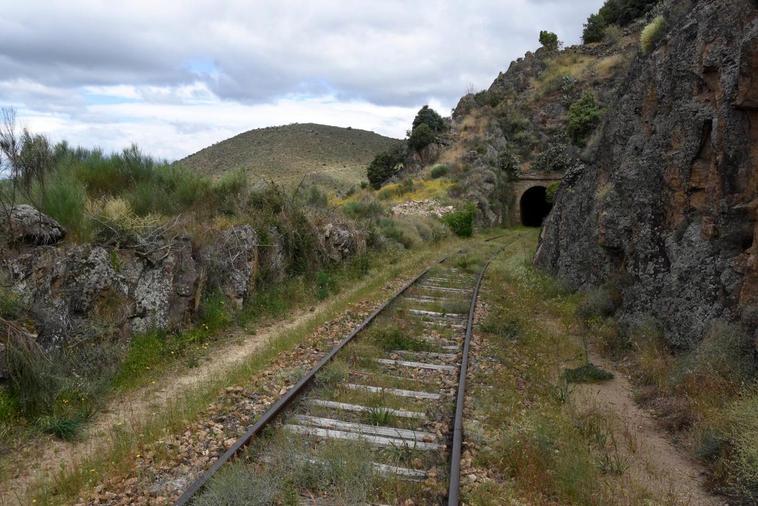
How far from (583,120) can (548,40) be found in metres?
21.5

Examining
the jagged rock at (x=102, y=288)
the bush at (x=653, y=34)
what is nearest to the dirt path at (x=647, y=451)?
the jagged rock at (x=102, y=288)

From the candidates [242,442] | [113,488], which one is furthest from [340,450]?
[113,488]

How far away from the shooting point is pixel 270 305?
37.6 ft

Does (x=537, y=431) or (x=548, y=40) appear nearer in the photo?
→ (x=537, y=431)

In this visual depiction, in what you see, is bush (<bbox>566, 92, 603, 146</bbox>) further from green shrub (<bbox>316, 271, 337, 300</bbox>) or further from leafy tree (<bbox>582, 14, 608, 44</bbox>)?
green shrub (<bbox>316, 271, 337, 300</bbox>)

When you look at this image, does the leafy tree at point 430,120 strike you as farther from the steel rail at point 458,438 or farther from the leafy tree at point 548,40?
the steel rail at point 458,438

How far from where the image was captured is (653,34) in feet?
39.2

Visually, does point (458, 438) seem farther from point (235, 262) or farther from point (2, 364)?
point (235, 262)

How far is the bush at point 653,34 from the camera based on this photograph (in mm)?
11727

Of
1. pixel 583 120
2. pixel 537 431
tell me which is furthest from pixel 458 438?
pixel 583 120

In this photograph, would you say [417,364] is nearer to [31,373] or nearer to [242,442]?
[242,442]

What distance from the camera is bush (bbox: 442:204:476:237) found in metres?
28.7

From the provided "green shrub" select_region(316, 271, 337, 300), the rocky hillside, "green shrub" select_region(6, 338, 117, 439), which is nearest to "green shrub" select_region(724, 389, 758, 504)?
"green shrub" select_region(6, 338, 117, 439)

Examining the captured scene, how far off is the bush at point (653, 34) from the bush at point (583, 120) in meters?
23.4
